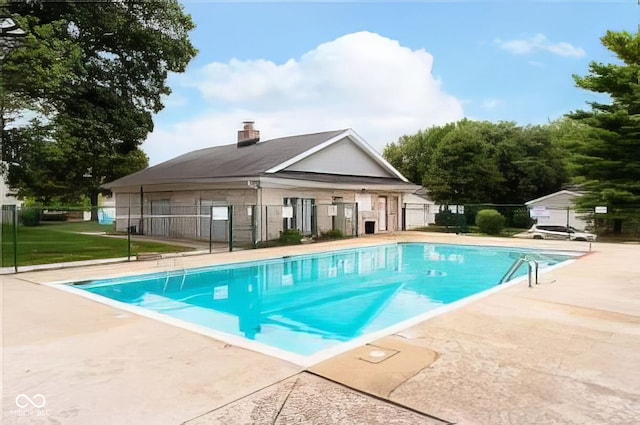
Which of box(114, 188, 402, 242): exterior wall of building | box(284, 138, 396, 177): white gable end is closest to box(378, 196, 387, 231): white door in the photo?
box(114, 188, 402, 242): exterior wall of building

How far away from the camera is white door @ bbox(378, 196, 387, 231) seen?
81.0 feet

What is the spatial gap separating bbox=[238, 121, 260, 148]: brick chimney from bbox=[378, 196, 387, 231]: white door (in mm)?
7911

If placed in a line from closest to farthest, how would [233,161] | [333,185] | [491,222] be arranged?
1. [333,185]
2. [233,161]
3. [491,222]

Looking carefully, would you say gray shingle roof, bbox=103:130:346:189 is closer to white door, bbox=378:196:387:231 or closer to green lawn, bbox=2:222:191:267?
green lawn, bbox=2:222:191:267

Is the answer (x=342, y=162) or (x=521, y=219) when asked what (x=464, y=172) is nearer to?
(x=521, y=219)

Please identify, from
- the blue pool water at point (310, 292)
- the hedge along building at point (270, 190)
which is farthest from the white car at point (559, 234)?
the hedge along building at point (270, 190)

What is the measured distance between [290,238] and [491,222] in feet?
39.3

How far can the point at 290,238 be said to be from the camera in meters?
18.5

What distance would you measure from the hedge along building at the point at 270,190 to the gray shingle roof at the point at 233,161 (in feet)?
0.19

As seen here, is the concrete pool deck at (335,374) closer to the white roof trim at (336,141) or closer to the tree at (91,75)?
the tree at (91,75)

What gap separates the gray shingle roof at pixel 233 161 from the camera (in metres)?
19.3

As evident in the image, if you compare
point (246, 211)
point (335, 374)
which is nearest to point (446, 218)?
point (246, 211)

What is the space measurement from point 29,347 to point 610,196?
72.9ft

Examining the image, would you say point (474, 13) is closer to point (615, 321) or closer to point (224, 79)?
point (615, 321)
